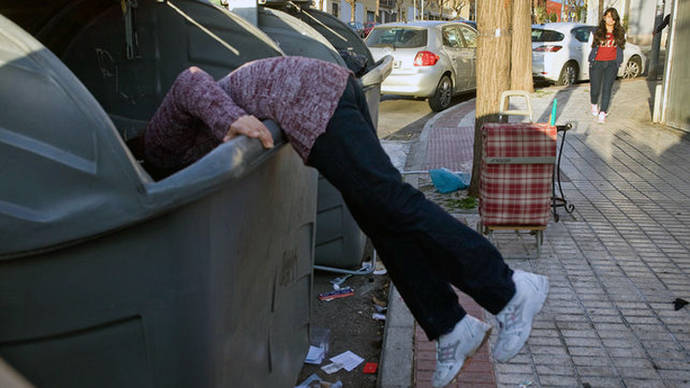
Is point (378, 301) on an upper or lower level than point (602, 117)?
lower

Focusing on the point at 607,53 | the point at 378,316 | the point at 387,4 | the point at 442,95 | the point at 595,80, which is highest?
the point at 387,4

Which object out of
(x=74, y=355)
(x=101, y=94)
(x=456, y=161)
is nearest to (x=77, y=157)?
(x=74, y=355)

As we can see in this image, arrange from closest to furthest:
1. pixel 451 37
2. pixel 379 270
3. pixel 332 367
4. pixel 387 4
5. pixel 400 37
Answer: pixel 332 367 < pixel 379 270 < pixel 400 37 < pixel 451 37 < pixel 387 4

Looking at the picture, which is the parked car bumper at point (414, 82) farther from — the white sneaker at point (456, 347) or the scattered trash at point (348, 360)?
the white sneaker at point (456, 347)

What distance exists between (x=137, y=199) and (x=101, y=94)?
8.07ft

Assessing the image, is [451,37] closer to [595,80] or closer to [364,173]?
[595,80]

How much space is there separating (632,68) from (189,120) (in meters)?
17.2

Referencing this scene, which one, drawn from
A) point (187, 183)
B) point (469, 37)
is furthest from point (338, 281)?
point (469, 37)

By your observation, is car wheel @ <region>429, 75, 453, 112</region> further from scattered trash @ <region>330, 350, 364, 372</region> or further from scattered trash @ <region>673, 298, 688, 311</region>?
scattered trash @ <region>330, 350, 364, 372</region>

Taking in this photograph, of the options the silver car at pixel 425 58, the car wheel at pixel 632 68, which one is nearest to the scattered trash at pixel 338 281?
the silver car at pixel 425 58

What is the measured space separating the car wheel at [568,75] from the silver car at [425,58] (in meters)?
3.53

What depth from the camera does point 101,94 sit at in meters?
3.79

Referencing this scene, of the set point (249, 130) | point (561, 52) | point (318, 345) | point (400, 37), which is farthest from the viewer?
point (561, 52)

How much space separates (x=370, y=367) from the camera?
349 cm
